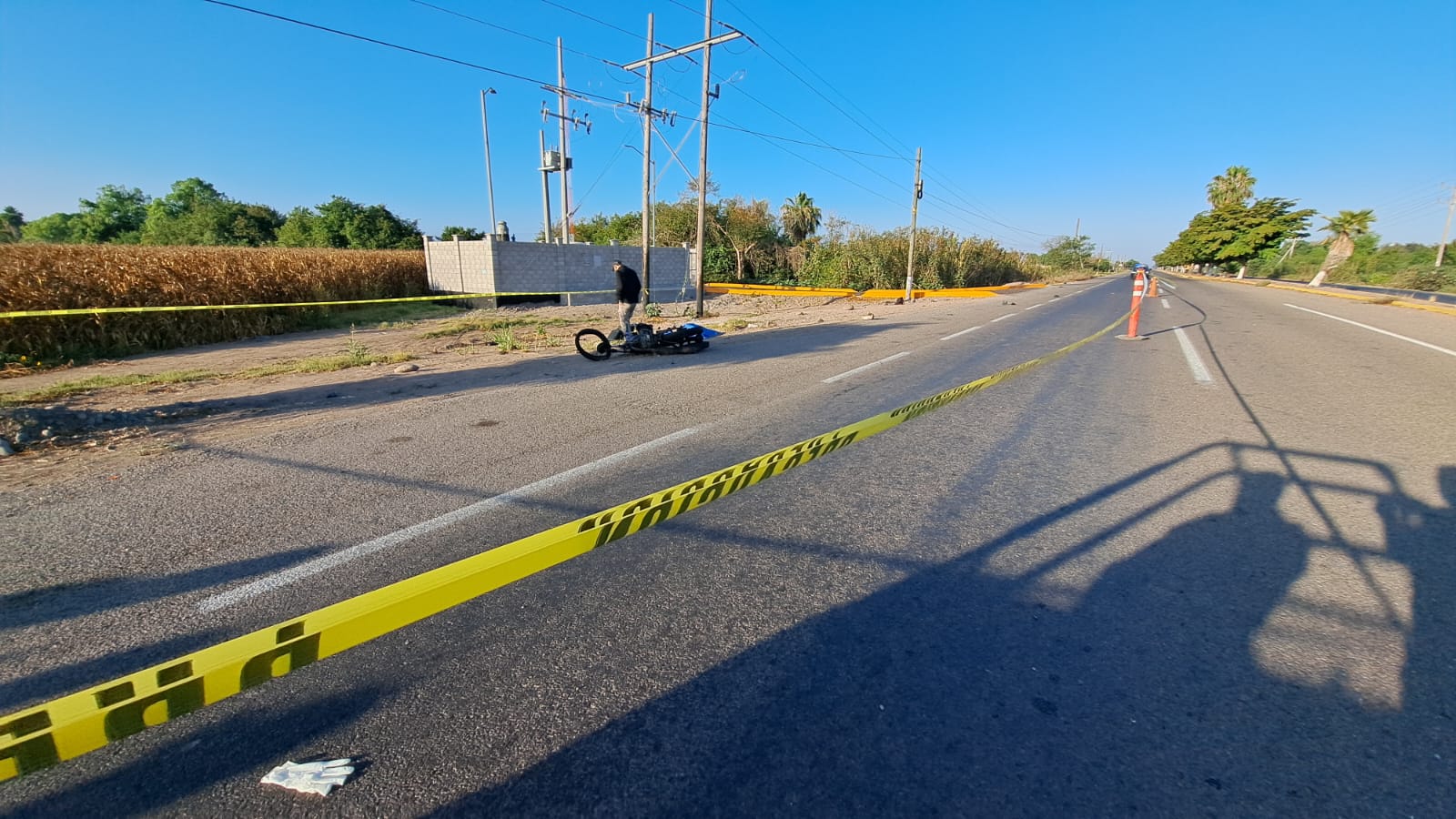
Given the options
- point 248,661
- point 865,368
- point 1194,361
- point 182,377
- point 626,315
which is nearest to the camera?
point 248,661

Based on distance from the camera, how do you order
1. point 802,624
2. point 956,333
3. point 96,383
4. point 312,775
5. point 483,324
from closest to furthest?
point 312,775 < point 802,624 < point 96,383 < point 956,333 < point 483,324

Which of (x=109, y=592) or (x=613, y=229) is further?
(x=613, y=229)

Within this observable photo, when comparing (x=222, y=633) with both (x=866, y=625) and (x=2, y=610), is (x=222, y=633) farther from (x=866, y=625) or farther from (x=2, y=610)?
(x=866, y=625)

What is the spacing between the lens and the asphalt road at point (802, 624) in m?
1.69

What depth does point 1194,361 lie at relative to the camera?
28.7 ft

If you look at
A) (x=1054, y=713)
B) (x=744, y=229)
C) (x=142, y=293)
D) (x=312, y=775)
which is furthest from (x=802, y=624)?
(x=744, y=229)

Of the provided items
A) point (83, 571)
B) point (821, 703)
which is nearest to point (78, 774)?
point (83, 571)

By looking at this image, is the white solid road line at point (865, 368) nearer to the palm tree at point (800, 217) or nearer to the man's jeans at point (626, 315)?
the man's jeans at point (626, 315)

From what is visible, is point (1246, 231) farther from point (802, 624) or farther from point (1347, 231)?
point (802, 624)

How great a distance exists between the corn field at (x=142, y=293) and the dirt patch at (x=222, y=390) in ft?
2.40

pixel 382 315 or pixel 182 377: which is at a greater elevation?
pixel 382 315

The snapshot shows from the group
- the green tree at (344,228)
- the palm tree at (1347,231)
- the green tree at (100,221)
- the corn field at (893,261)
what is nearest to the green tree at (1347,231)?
the palm tree at (1347,231)

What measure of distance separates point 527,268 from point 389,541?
21234 millimetres

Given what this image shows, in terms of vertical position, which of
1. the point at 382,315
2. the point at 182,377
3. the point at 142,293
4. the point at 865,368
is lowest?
the point at 182,377
